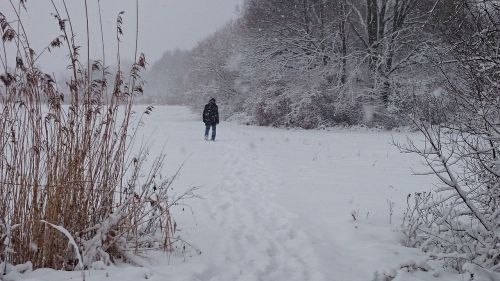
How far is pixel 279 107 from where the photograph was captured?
22609 mm

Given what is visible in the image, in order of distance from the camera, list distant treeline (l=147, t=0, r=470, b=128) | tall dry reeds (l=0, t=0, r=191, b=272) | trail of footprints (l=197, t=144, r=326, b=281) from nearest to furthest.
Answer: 1. tall dry reeds (l=0, t=0, r=191, b=272)
2. trail of footprints (l=197, t=144, r=326, b=281)
3. distant treeline (l=147, t=0, r=470, b=128)

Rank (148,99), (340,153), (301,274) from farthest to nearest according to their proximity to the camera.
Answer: (148,99) → (340,153) → (301,274)

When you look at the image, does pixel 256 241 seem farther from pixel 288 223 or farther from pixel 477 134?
pixel 477 134

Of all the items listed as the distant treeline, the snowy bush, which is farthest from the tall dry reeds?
the distant treeline

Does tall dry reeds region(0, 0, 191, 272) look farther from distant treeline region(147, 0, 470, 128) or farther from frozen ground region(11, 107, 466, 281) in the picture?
distant treeline region(147, 0, 470, 128)

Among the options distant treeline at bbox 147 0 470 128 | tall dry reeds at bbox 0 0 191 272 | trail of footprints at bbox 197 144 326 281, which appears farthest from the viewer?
distant treeline at bbox 147 0 470 128

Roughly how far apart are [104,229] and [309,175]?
18.8 ft

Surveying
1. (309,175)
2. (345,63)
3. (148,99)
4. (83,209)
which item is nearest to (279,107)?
(345,63)

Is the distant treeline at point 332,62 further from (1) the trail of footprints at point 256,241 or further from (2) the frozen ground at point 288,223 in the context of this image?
(1) the trail of footprints at point 256,241

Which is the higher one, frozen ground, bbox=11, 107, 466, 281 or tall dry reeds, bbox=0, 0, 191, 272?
tall dry reeds, bbox=0, 0, 191, 272

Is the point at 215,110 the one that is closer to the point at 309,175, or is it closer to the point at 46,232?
the point at 309,175

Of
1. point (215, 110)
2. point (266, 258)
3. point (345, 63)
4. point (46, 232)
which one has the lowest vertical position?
point (266, 258)

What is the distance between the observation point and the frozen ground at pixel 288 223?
3596mm

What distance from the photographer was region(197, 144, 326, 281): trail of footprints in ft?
11.8
